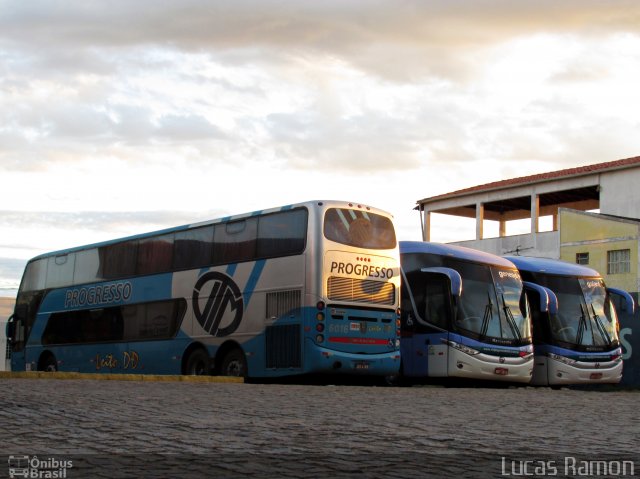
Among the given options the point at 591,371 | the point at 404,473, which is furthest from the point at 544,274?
the point at 404,473

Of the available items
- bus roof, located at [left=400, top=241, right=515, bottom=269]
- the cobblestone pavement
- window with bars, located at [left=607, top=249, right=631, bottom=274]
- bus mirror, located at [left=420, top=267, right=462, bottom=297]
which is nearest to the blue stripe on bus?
bus mirror, located at [left=420, top=267, right=462, bottom=297]

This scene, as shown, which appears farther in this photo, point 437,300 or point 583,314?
point 583,314

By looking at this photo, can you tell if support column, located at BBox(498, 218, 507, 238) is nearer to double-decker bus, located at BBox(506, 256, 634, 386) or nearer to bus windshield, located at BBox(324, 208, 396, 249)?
double-decker bus, located at BBox(506, 256, 634, 386)

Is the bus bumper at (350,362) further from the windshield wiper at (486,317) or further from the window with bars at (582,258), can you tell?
the window with bars at (582,258)

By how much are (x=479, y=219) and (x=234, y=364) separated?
37749mm

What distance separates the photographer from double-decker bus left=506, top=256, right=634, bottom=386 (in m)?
25.0

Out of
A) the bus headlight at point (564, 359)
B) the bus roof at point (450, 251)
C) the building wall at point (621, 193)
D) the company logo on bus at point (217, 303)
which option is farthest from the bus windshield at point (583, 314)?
the building wall at point (621, 193)

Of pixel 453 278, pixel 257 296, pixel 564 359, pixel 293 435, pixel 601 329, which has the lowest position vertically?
pixel 293 435

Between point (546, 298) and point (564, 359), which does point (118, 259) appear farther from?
point (564, 359)

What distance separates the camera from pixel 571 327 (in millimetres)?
25438

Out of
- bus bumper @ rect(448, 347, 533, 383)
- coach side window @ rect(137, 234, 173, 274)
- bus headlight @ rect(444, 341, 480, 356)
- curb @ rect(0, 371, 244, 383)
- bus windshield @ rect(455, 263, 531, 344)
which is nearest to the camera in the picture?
curb @ rect(0, 371, 244, 383)

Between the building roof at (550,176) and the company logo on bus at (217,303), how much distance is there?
1321 inches

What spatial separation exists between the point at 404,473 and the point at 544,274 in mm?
20243

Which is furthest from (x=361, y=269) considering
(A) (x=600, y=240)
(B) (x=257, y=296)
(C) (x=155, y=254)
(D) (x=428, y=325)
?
(A) (x=600, y=240)
